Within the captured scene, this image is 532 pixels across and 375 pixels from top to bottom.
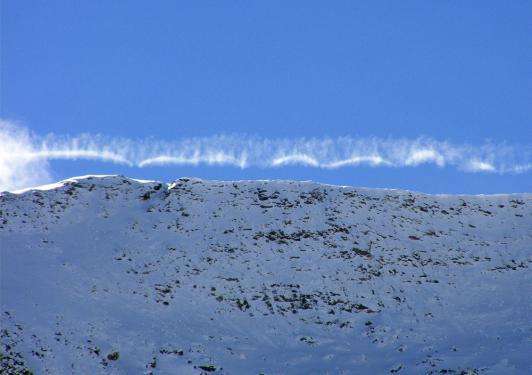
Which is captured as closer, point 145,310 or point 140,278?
point 145,310

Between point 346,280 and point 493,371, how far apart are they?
36.2ft

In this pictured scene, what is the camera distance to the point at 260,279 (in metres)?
35.6

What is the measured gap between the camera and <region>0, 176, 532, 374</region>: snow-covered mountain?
91.8 feet

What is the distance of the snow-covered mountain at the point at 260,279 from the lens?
91.8 feet

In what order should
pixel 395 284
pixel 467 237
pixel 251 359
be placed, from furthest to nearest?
pixel 467 237 < pixel 395 284 < pixel 251 359

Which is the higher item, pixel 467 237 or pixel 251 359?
pixel 467 237

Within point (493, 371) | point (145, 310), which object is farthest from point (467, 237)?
point (145, 310)

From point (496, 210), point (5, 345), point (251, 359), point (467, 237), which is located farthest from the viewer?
point (496, 210)

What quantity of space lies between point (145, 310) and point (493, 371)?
16798mm

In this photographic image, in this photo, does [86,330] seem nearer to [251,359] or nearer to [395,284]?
[251,359]

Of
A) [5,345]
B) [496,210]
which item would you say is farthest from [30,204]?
[496,210]

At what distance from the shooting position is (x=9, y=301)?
28750 millimetres

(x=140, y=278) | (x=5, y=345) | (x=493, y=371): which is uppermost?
(x=140, y=278)

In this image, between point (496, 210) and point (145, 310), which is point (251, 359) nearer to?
point (145, 310)
